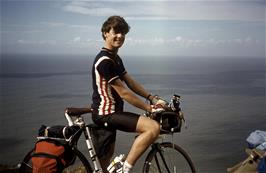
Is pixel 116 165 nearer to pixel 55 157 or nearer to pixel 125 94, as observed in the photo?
pixel 55 157

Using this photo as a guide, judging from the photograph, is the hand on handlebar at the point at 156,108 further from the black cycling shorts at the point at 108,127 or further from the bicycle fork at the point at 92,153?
the bicycle fork at the point at 92,153

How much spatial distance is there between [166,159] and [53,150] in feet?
3.28

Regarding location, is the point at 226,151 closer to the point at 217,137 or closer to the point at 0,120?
the point at 217,137

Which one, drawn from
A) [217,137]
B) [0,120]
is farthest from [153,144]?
[0,120]

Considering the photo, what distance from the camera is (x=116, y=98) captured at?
10.8ft

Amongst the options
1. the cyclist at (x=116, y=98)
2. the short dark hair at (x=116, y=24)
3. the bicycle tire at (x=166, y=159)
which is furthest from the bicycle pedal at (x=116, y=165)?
the short dark hair at (x=116, y=24)

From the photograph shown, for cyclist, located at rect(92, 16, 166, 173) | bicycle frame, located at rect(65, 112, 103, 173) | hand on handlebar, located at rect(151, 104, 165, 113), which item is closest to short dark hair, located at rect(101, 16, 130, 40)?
cyclist, located at rect(92, 16, 166, 173)

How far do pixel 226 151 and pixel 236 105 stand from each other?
2934 centimetres

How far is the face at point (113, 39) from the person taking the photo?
321cm

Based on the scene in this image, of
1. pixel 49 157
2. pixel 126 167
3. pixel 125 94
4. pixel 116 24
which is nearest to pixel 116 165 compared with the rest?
pixel 126 167

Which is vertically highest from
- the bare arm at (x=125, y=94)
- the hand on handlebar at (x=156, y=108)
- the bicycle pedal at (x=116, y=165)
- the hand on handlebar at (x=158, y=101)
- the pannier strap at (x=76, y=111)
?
the bare arm at (x=125, y=94)

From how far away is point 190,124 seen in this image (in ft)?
132

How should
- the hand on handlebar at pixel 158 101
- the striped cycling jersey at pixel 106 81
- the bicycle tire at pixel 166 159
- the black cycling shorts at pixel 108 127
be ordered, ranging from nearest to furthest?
1. the striped cycling jersey at pixel 106 81
2. the black cycling shorts at pixel 108 127
3. the hand on handlebar at pixel 158 101
4. the bicycle tire at pixel 166 159

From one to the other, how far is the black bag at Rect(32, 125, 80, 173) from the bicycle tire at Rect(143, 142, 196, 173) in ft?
2.21
